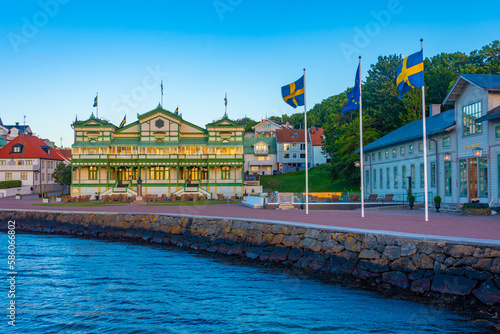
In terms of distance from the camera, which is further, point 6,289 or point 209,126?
point 209,126

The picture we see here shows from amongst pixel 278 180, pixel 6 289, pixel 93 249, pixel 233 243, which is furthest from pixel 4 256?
pixel 278 180

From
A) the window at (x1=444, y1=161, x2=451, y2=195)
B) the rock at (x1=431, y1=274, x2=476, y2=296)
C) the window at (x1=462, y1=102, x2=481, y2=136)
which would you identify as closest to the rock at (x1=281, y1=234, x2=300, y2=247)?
the rock at (x1=431, y1=274, x2=476, y2=296)

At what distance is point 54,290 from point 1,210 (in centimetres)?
2564

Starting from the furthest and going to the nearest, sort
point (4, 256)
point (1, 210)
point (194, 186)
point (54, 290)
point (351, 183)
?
point (351, 183)
point (194, 186)
point (1, 210)
point (4, 256)
point (54, 290)

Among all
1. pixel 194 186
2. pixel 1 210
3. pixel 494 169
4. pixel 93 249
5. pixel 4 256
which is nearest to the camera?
pixel 4 256

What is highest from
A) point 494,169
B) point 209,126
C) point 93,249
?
point 209,126

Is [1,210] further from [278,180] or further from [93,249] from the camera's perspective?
[278,180]

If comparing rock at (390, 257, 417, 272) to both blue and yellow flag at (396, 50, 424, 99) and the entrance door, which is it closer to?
blue and yellow flag at (396, 50, 424, 99)

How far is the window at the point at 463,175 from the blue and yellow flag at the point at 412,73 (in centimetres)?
1246

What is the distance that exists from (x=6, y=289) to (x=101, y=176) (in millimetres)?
45939

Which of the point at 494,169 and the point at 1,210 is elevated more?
the point at 494,169

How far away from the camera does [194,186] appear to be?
189ft

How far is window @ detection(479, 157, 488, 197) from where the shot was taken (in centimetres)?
2733

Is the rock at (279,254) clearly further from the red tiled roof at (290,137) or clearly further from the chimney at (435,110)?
the red tiled roof at (290,137)
